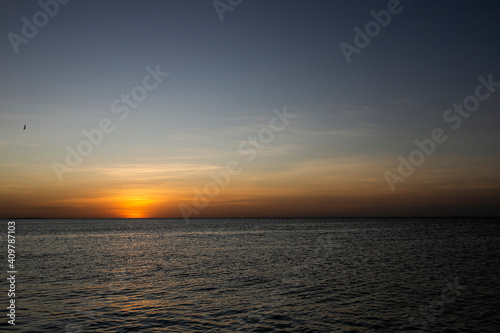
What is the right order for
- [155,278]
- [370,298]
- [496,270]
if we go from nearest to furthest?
[370,298], [155,278], [496,270]

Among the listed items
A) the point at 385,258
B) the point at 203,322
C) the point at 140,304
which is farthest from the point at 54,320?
the point at 385,258

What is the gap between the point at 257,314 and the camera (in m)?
25.4

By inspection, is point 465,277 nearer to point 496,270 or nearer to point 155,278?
point 496,270

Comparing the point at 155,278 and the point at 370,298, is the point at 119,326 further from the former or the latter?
the point at 370,298

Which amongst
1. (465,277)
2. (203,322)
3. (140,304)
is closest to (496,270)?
(465,277)

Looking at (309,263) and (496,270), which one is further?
(309,263)

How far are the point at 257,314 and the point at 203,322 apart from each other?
4.00 m

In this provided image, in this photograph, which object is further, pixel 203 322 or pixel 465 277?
pixel 465 277

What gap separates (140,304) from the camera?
27719 millimetres

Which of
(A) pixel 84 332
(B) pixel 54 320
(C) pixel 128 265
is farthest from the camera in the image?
(C) pixel 128 265

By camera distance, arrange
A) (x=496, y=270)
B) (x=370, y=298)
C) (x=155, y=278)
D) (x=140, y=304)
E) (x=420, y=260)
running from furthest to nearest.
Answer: (x=420, y=260), (x=496, y=270), (x=155, y=278), (x=370, y=298), (x=140, y=304)

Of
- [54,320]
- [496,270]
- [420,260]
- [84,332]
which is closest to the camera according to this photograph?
[84,332]

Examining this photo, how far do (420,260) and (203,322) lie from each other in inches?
1576

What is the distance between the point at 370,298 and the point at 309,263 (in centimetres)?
2133
